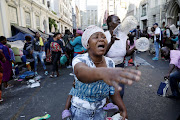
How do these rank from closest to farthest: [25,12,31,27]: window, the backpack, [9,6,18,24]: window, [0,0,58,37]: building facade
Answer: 1. the backpack
2. [0,0,58,37]: building facade
3. [9,6,18,24]: window
4. [25,12,31,27]: window

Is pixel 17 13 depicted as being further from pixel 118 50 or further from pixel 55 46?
pixel 118 50

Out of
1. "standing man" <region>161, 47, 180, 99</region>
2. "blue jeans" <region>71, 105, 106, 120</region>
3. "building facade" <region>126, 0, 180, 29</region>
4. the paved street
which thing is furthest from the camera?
"building facade" <region>126, 0, 180, 29</region>

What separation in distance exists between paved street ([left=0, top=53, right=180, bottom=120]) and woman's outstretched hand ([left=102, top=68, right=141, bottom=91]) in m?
2.63

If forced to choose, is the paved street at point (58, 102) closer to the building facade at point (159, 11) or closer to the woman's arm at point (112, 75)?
the woman's arm at point (112, 75)

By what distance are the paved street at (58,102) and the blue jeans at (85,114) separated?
1838 mm

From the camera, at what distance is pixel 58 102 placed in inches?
153

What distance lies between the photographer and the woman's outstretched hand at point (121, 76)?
73 cm

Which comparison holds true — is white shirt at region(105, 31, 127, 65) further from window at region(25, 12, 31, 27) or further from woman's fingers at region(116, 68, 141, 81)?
window at region(25, 12, 31, 27)

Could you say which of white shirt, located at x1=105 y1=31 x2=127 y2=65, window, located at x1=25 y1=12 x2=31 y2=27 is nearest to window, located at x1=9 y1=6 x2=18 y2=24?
window, located at x1=25 y1=12 x2=31 y2=27

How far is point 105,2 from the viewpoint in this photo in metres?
62.7

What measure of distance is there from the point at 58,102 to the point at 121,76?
11.4 feet

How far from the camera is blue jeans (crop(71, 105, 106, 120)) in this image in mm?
1433

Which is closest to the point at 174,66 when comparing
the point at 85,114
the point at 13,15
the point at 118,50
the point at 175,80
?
the point at 175,80

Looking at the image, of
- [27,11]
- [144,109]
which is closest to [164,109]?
[144,109]
